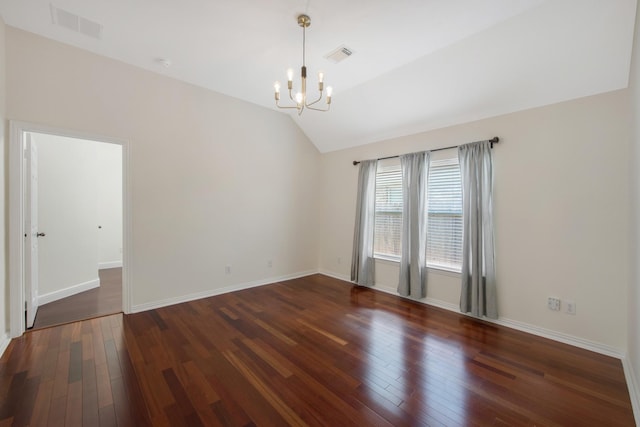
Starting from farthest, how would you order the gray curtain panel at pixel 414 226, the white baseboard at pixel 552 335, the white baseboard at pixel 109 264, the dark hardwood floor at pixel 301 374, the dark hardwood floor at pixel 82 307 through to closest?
the white baseboard at pixel 109 264, the gray curtain panel at pixel 414 226, the dark hardwood floor at pixel 82 307, the white baseboard at pixel 552 335, the dark hardwood floor at pixel 301 374

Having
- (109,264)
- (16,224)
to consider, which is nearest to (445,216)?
(16,224)

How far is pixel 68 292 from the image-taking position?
4094 millimetres

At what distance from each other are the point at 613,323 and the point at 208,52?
16.4 feet

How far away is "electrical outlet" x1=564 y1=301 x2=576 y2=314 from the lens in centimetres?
273

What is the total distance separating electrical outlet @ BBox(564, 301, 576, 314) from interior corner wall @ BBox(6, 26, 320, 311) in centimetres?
391

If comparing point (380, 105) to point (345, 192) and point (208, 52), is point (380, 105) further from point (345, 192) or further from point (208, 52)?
point (208, 52)

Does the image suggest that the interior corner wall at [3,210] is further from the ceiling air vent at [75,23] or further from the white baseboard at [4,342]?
the ceiling air vent at [75,23]

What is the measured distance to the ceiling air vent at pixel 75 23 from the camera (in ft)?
8.01

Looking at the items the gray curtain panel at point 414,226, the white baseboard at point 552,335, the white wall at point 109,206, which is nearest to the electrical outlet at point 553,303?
the white baseboard at point 552,335

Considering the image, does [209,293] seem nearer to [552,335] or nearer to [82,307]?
[82,307]

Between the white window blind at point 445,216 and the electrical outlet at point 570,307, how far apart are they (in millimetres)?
1107

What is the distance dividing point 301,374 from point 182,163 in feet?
10.3

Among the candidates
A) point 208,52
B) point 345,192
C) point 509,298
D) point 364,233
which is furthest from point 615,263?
point 208,52

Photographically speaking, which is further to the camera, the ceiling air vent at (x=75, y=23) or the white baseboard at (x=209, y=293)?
the white baseboard at (x=209, y=293)
